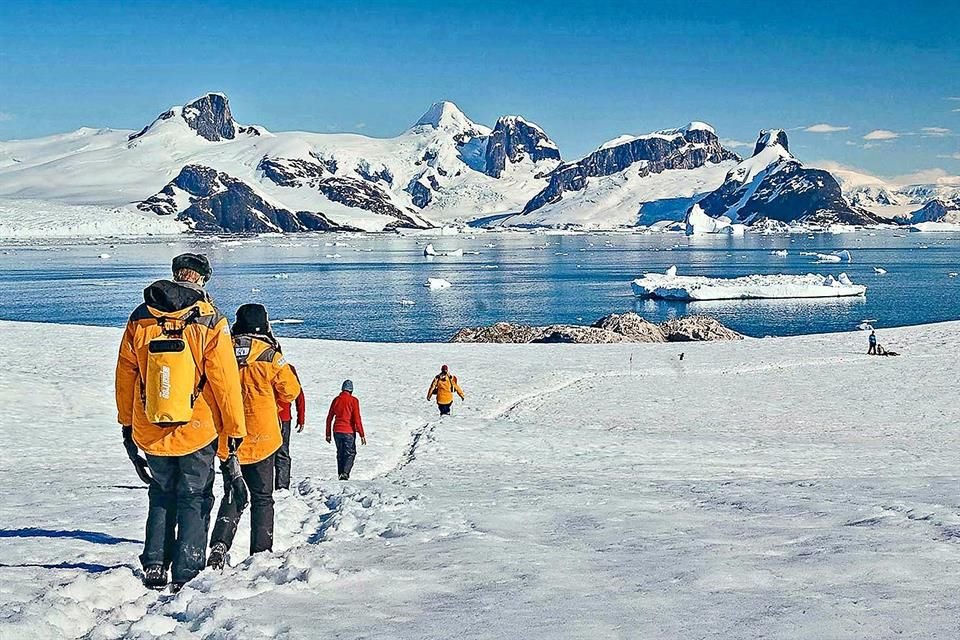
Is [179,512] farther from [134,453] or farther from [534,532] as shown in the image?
[534,532]

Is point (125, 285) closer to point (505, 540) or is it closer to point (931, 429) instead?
point (931, 429)

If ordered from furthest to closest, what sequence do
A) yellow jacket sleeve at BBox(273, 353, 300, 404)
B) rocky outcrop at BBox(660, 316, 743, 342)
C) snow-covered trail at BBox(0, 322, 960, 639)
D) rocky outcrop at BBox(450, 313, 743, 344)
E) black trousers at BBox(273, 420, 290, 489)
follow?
rocky outcrop at BBox(660, 316, 743, 342)
rocky outcrop at BBox(450, 313, 743, 344)
black trousers at BBox(273, 420, 290, 489)
yellow jacket sleeve at BBox(273, 353, 300, 404)
snow-covered trail at BBox(0, 322, 960, 639)

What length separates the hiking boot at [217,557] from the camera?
6559mm

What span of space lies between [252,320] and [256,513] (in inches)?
55.9

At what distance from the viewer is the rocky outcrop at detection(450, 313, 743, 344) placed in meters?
38.8

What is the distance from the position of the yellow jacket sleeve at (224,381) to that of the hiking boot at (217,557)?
1.03 meters

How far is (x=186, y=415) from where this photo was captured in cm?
588

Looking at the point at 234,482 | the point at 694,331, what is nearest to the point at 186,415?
the point at 234,482

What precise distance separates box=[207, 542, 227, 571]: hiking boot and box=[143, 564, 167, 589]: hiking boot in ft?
1.29

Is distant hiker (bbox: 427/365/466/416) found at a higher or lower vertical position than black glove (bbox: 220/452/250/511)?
lower

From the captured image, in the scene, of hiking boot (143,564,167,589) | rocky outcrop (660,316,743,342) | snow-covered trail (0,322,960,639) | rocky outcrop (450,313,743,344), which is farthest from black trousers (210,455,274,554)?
rocky outcrop (660,316,743,342)

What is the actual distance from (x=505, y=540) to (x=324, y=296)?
69.3 m

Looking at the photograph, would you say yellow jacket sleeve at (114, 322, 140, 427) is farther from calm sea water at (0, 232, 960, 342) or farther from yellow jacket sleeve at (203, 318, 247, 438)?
calm sea water at (0, 232, 960, 342)

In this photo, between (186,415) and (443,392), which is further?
(443,392)
